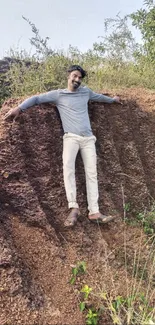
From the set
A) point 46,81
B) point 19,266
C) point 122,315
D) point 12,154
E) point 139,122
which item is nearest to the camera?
point 122,315

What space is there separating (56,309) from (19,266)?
1.75ft

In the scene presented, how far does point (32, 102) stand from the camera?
17.4ft

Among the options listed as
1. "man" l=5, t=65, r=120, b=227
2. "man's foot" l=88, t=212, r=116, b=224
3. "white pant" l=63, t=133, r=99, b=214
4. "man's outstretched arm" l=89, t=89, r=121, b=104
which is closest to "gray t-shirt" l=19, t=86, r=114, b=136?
"man" l=5, t=65, r=120, b=227

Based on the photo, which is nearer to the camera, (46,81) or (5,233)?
(5,233)

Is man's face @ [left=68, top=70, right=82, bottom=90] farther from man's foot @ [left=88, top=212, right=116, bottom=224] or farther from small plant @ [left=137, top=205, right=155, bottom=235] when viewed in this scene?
small plant @ [left=137, top=205, right=155, bottom=235]

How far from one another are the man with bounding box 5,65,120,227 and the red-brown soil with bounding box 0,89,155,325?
0.15m

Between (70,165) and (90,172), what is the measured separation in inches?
10.7

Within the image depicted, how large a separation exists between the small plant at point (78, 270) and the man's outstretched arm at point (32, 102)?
82.4 inches

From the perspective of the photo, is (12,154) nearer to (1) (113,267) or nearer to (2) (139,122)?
(1) (113,267)

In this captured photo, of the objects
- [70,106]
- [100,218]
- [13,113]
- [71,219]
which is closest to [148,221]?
[100,218]

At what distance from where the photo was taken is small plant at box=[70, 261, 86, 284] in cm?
398

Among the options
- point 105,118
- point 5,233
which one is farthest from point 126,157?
point 5,233

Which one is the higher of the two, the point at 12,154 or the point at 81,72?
the point at 81,72

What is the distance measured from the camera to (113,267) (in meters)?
4.39
